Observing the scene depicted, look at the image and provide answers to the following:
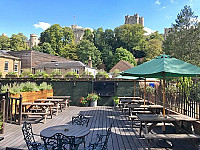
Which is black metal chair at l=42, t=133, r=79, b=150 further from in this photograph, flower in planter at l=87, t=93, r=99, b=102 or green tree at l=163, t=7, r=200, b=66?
green tree at l=163, t=7, r=200, b=66

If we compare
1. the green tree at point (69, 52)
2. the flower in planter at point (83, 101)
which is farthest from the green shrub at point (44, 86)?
the green tree at point (69, 52)

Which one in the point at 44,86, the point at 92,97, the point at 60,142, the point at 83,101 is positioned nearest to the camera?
the point at 60,142

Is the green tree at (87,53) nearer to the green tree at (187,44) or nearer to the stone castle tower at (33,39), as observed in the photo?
the green tree at (187,44)

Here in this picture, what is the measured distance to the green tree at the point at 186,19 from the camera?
2428 cm

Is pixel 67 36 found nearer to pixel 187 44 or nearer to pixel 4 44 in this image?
pixel 4 44

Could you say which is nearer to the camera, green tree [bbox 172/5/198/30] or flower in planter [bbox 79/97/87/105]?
flower in planter [bbox 79/97/87/105]

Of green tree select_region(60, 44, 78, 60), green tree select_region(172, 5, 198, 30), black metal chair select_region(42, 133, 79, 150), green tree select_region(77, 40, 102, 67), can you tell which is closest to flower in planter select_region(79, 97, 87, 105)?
black metal chair select_region(42, 133, 79, 150)

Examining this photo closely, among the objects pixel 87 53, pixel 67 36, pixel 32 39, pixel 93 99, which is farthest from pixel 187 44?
pixel 32 39

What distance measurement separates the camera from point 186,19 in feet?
80.4

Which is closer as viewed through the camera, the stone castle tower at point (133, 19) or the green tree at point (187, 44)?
the green tree at point (187, 44)

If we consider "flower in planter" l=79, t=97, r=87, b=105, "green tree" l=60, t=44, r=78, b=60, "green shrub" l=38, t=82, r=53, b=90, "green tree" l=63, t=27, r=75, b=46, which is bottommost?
"flower in planter" l=79, t=97, r=87, b=105

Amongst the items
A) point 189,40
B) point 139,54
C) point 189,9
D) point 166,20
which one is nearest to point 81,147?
point 189,40

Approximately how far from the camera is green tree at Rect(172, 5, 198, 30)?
2428 cm

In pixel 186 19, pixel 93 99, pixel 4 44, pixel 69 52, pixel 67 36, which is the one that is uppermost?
pixel 67 36
